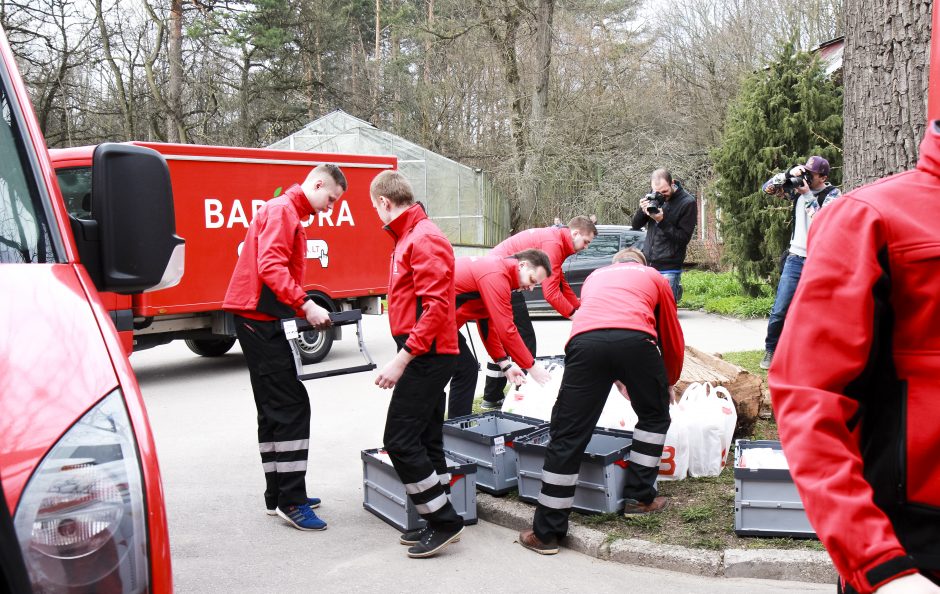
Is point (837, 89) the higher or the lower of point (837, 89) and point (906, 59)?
the higher

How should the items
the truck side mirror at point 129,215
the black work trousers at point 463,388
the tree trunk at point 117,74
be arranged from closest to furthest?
the truck side mirror at point 129,215
the black work trousers at point 463,388
the tree trunk at point 117,74

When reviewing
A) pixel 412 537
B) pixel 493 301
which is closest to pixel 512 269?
pixel 493 301

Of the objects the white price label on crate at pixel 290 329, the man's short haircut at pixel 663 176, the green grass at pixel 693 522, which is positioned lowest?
the green grass at pixel 693 522

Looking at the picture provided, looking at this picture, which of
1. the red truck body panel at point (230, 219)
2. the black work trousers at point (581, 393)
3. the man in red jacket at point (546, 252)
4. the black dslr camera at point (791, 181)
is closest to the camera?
the black work trousers at point (581, 393)

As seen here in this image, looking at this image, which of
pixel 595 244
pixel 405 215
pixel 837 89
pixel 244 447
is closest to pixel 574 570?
pixel 405 215

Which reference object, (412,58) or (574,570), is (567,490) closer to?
(574,570)

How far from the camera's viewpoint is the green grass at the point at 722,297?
16.2 metres

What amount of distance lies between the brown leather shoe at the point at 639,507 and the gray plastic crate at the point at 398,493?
0.95 m

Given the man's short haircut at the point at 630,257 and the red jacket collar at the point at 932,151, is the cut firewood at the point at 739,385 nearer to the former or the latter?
the man's short haircut at the point at 630,257

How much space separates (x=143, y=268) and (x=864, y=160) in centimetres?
432

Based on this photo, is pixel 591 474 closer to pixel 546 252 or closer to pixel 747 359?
pixel 546 252

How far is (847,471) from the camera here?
63.0 inches

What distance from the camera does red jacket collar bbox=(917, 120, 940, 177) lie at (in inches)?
65.8

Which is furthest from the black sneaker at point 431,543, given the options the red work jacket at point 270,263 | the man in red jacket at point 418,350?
the red work jacket at point 270,263
